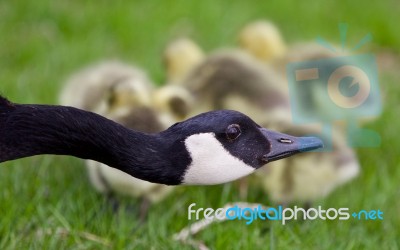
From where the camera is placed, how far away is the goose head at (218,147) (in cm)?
175

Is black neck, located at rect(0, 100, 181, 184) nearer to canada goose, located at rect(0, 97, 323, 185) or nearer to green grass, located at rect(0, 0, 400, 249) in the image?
canada goose, located at rect(0, 97, 323, 185)

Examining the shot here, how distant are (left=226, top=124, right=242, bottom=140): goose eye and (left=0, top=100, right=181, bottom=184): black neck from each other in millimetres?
166

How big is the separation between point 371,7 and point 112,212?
3140 mm

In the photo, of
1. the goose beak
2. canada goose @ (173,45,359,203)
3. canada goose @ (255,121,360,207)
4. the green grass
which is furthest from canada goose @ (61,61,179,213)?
the goose beak

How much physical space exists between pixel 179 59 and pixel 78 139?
200cm

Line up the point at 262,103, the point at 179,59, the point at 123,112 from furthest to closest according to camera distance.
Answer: the point at 179,59 → the point at 262,103 → the point at 123,112

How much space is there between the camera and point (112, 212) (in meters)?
2.60

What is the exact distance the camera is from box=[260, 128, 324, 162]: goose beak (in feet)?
6.10

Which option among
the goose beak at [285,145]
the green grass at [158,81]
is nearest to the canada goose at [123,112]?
the green grass at [158,81]

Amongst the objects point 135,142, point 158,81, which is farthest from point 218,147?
point 158,81

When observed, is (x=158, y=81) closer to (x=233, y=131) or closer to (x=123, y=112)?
(x=123, y=112)

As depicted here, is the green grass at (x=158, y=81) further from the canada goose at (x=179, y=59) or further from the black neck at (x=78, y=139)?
the black neck at (x=78, y=139)

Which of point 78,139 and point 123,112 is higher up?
point 123,112

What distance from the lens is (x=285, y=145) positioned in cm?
188
